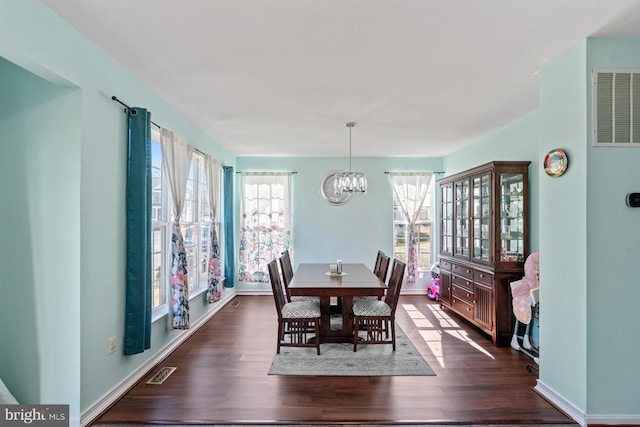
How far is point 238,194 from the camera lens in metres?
5.98

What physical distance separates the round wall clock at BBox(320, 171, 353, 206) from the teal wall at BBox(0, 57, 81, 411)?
419 cm

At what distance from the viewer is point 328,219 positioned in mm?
6031

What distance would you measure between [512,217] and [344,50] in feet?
9.02

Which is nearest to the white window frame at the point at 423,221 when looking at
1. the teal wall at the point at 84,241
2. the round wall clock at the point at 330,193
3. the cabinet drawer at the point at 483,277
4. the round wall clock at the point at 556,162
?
the round wall clock at the point at 330,193

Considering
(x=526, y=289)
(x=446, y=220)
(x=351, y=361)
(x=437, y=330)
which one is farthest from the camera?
(x=446, y=220)

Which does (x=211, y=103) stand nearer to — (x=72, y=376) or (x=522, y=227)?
(x=72, y=376)

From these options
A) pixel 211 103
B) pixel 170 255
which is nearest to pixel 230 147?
pixel 211 103

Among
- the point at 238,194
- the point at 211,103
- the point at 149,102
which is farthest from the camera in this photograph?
the point at 238,194

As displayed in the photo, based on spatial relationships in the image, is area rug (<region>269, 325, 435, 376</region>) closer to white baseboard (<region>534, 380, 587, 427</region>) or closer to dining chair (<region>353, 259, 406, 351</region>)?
dining chair (<region>353, 259, 406, 351</region>)

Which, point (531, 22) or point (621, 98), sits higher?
point (531, 22)

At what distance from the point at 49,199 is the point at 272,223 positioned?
3947 millimetres

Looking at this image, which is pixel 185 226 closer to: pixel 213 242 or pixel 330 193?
pixel 213 242

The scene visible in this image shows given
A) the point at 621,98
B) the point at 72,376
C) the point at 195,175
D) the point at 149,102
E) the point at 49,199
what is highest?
the point at 149,102

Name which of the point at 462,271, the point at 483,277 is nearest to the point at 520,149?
the point at 483,277
